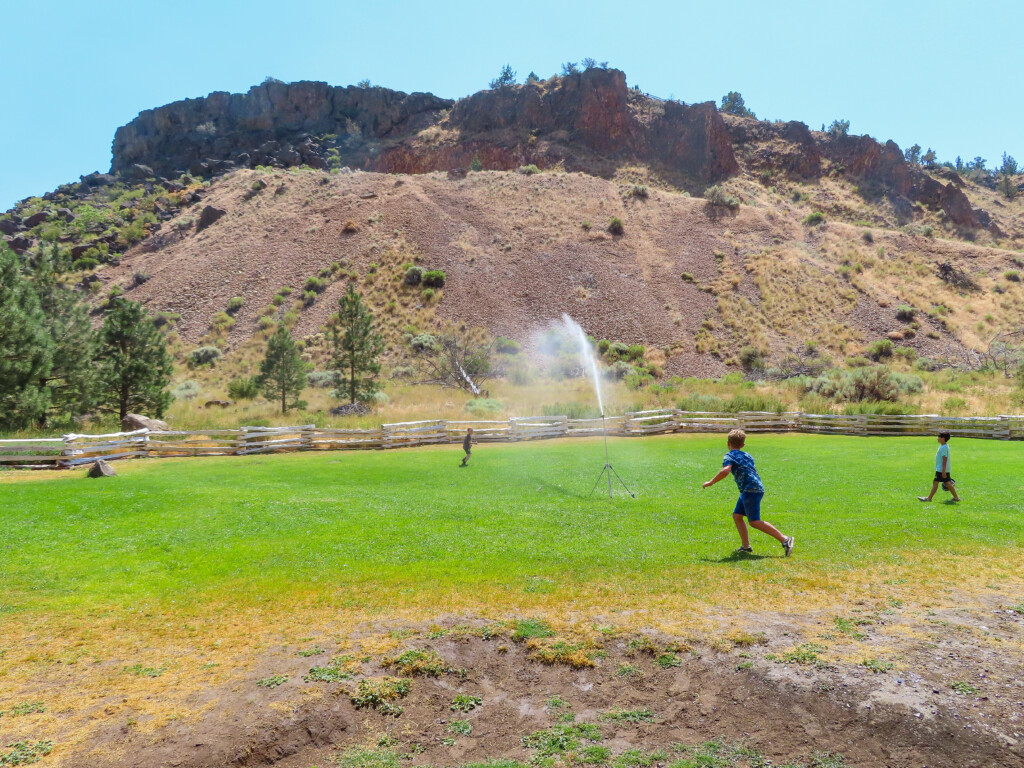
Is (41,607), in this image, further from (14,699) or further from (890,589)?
(890,589)

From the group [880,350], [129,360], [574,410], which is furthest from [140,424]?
[880,350]

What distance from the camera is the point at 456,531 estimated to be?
33.8ft

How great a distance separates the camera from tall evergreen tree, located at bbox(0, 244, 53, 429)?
21016 mm

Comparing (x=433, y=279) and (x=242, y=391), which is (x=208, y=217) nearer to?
(x=433, y=279)

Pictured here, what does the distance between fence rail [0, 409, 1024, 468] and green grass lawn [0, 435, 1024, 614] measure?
2381mm

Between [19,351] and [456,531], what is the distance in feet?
66.8

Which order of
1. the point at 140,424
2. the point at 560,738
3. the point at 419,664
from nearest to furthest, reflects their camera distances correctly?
the point at 560,738 < the point at 419,664 < the point at 140,424

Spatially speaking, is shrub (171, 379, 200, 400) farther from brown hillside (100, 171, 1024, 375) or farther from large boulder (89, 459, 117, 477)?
large boulder (89, 459, 117, 477)


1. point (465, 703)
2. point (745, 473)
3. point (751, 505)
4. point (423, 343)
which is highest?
point (423, 343)

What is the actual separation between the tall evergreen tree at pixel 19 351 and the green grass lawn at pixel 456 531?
240 inches

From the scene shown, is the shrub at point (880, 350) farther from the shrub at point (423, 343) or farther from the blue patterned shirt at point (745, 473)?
the blue patterned shirt at point (745, 473)

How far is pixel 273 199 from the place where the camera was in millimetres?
69562

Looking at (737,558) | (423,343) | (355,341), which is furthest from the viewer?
(423,343)

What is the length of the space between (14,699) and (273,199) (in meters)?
72.7
